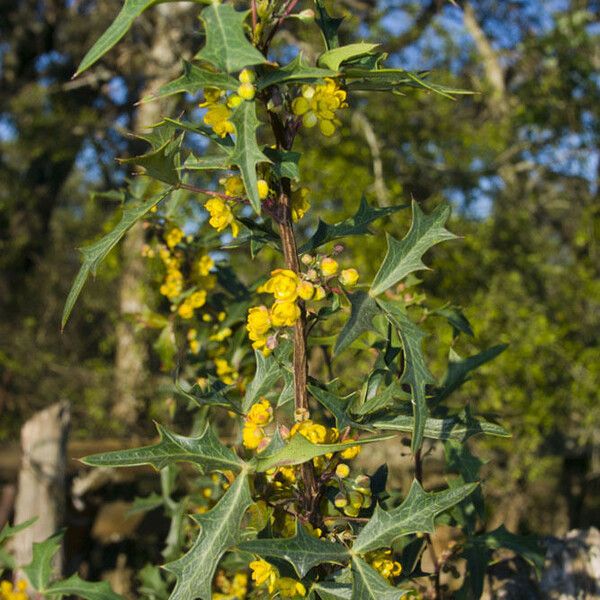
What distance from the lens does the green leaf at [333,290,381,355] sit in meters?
1.01

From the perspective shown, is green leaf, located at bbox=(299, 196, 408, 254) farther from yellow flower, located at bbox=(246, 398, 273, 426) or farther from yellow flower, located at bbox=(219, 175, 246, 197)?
yellow flower, located at bbox=(246, 398, 273, 426)

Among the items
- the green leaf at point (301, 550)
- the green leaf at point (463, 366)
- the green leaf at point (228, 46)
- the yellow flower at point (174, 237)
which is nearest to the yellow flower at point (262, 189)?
the green leaf at point (228, 46)

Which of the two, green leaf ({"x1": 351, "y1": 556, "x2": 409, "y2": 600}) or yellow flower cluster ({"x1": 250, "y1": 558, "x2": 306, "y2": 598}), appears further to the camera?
yellow flower cluster ({"x1": 250, "y1": 558, "x2": 306, "y2": 598})

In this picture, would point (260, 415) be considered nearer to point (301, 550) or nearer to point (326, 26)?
point (301, 550)

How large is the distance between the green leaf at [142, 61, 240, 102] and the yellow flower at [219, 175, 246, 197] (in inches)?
7.8

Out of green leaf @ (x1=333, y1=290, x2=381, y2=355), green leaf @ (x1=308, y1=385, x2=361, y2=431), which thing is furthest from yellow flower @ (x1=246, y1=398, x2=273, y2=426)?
green leaf @ (x1=333, y1=290, x2=381, y2=355)


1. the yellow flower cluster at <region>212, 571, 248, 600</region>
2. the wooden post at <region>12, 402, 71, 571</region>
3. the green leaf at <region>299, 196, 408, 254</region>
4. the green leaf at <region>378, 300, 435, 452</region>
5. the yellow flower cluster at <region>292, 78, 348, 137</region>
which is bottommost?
the wooden post at <region>12, 402, 71, 571</region>

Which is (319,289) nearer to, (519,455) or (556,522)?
(519,455)

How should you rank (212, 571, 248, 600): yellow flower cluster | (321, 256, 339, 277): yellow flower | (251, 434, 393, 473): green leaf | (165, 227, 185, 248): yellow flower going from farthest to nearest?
(165, 227, 185, 248): yellow flower → (212, 571, 248, 600): yellow flower cluster → (321, 256, 339, 277): yellow flower → (251, 434, 393, 473): green leaf

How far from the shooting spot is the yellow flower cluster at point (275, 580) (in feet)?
3.75

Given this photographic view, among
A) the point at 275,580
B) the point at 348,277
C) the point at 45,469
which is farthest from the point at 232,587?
the point at 45,469

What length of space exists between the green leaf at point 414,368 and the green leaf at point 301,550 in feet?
0.68

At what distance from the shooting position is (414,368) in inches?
39.4

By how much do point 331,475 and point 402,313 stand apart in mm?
313
